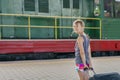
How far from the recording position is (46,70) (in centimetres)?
1246

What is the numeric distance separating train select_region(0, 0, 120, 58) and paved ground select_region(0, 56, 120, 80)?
5.29 ft

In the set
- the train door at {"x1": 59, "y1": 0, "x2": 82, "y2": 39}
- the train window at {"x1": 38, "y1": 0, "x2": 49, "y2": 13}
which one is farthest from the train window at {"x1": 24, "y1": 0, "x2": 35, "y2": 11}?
the train door at {"x1": 59, "y1": 0, "x2": 82, "y2": 39}

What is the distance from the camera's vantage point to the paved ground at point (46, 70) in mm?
10975

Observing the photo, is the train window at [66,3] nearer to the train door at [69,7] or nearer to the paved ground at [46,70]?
the train door at [69,7]

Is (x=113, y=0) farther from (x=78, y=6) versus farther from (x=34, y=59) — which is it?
(x=34, y=59)

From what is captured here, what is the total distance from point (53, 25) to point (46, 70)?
4374 mm

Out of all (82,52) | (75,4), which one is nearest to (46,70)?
(75,4)

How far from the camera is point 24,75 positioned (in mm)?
11328

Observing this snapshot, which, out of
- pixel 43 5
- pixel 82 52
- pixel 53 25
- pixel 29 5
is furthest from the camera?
pixel 53 25

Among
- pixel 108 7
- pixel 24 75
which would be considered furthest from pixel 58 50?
pixel 24 75

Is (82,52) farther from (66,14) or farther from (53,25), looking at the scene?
(66,14)

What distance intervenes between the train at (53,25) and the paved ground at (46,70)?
1.61 meters

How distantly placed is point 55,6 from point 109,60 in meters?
3.44

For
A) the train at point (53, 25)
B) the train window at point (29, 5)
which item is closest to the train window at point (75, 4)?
the train at point (53, 25)
